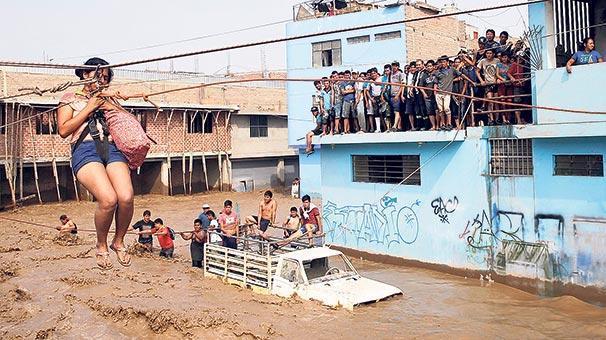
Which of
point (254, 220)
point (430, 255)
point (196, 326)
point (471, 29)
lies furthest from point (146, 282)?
point (471, 29)

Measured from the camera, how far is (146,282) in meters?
15.2

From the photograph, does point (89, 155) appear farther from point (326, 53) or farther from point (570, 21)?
point (326, 53)

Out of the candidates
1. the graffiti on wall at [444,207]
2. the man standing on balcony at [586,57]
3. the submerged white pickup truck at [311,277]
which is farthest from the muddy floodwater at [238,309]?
the man standing on balcony at [586,57]

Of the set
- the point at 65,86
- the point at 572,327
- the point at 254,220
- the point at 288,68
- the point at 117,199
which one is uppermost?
the point at 288,68

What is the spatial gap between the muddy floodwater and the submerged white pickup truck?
206mm

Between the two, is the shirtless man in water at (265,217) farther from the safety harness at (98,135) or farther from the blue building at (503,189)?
the safety harness at (98,135)

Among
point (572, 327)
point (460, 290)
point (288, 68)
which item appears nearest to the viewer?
point (572, 327)

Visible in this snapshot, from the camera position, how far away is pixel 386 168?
1664cm

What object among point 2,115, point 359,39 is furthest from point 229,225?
point 2,115

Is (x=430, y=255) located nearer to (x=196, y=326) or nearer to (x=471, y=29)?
(x=196, y=326)

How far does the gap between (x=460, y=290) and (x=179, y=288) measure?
6.30m

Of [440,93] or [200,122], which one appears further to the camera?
[200,122]

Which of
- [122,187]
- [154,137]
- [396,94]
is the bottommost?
[122,187]

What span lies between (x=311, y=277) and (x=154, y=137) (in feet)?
72.8
